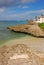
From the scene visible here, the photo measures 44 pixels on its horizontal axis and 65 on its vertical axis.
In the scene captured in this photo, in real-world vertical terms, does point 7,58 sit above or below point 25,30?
above

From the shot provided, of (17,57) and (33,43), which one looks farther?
(33,43)

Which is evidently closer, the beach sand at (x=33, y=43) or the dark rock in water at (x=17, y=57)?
the dark rock in water at (x=17, y=57)

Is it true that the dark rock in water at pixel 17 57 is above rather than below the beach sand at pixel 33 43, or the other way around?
above

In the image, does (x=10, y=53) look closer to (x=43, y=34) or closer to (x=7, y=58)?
(x=7, y=58)

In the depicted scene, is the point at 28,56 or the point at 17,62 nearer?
the point at 17,62

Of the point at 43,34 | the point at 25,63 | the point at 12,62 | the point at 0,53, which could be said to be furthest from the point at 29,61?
the point at 43,34

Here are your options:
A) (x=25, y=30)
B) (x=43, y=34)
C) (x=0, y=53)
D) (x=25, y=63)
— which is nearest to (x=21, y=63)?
(x=25, y=63)

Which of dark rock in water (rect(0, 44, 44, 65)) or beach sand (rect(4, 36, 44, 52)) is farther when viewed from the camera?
beach sand (rect(4, 36, 44, 52))

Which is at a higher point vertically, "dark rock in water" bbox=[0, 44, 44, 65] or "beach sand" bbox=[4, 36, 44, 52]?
"dark rock in water" bbox=[0, 44, 44, 65]

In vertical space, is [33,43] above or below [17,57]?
below

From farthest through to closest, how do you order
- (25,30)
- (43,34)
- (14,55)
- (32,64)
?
(25,30) → (43,34) → (14,55) → (32,64)

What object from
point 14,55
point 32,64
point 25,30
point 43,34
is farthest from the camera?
point 25,30

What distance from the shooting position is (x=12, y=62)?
10055 mm

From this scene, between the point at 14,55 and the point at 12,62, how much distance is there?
0.82 meters
